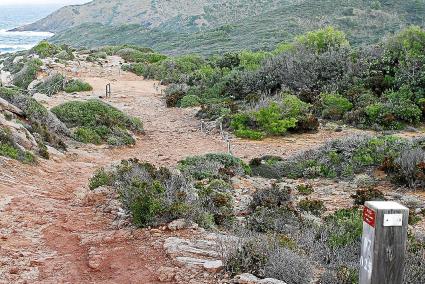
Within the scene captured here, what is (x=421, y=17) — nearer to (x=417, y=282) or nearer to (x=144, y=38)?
(x=144, y=38)

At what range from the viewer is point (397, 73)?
1906 centimetres

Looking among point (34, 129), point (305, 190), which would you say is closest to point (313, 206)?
point (305, 190)

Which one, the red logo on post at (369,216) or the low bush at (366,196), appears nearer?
the red logo on post at (369,216)

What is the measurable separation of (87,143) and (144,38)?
7516 centimetres

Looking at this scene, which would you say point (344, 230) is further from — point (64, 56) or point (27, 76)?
point (64, 56)

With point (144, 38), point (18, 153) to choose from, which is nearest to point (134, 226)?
point (18, 153)

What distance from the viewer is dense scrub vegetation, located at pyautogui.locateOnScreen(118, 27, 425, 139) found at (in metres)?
16.7

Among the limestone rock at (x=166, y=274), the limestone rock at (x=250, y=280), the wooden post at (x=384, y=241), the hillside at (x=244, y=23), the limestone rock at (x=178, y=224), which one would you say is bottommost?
the hillside at (x=244, y=23)

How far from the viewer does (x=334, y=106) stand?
59.8ft

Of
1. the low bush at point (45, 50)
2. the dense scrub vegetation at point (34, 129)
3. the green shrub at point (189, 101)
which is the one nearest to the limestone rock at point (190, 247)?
the dense scrub vegetation at point (34, 129)

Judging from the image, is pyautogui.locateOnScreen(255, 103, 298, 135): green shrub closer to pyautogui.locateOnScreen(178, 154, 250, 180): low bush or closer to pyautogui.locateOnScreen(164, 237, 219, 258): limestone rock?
pyautogui.locateOnScreen(178, 154, 250, 180): low bush

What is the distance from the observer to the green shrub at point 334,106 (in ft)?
58.6

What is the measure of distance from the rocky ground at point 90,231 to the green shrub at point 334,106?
3.27m

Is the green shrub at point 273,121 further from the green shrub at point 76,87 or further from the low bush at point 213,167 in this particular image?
the green shrub at point 76,87
